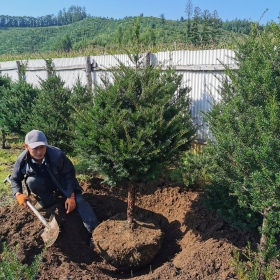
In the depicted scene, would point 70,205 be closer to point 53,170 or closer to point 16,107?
point 53,170

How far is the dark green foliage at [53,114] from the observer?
6457mm

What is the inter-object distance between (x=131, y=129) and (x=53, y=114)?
3.38 meters

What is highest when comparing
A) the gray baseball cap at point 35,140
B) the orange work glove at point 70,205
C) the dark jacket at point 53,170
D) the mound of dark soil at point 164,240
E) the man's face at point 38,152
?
the gray baseball cap at point 35,140

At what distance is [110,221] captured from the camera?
429 centimetres

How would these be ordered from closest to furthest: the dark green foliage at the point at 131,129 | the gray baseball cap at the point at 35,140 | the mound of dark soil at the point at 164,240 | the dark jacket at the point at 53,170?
the mound of dark soil at the point at 164,240
the dark green foliage at the point at 131,129
the gray baseball cap at the point at 35,140
the dark jacket at the point at 53,170

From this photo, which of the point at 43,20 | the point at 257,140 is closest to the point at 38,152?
the point at 257,140

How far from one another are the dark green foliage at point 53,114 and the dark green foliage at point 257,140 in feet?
12.7

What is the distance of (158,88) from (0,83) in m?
8.21

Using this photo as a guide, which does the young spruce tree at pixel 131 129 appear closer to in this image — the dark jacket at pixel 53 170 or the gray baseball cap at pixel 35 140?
the gray baseball cap at pixel 35 140

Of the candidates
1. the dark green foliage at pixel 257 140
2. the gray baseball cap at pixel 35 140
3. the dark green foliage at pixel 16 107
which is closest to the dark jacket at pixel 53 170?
the gray baseball cap at pixel 35 140

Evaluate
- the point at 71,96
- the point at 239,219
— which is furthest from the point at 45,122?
the point at 239,219

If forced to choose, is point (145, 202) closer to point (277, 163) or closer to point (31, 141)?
point (31, 141)

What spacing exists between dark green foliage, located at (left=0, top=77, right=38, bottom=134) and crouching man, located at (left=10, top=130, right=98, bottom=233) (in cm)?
371

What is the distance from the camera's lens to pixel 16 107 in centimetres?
839
